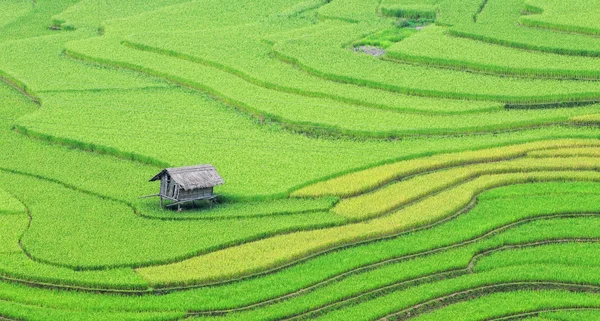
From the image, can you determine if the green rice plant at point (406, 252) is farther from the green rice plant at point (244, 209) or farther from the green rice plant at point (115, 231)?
the green rice plant at point (244, 209)

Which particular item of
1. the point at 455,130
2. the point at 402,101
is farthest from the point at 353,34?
the point at 455,130

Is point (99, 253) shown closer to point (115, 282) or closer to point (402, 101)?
point (115, 282)

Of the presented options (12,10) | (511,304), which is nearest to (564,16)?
(511,304)

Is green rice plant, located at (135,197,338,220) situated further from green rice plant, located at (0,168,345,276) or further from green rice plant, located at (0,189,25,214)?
green rice plant, located at (0,189,25,214)

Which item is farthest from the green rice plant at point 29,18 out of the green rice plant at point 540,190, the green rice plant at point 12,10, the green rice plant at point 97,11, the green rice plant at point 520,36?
the green rice plant at point 540,190

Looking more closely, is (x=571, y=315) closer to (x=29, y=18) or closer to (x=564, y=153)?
(x=564, y=153)

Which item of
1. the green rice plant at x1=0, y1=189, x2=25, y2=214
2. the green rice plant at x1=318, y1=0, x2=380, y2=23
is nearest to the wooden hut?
the green rice plant at x1=0, y1=189, x2=25, y2=214

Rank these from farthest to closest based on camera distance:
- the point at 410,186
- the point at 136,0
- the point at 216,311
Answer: the point at 136,0, the point at 410,186, the point at 216,311
